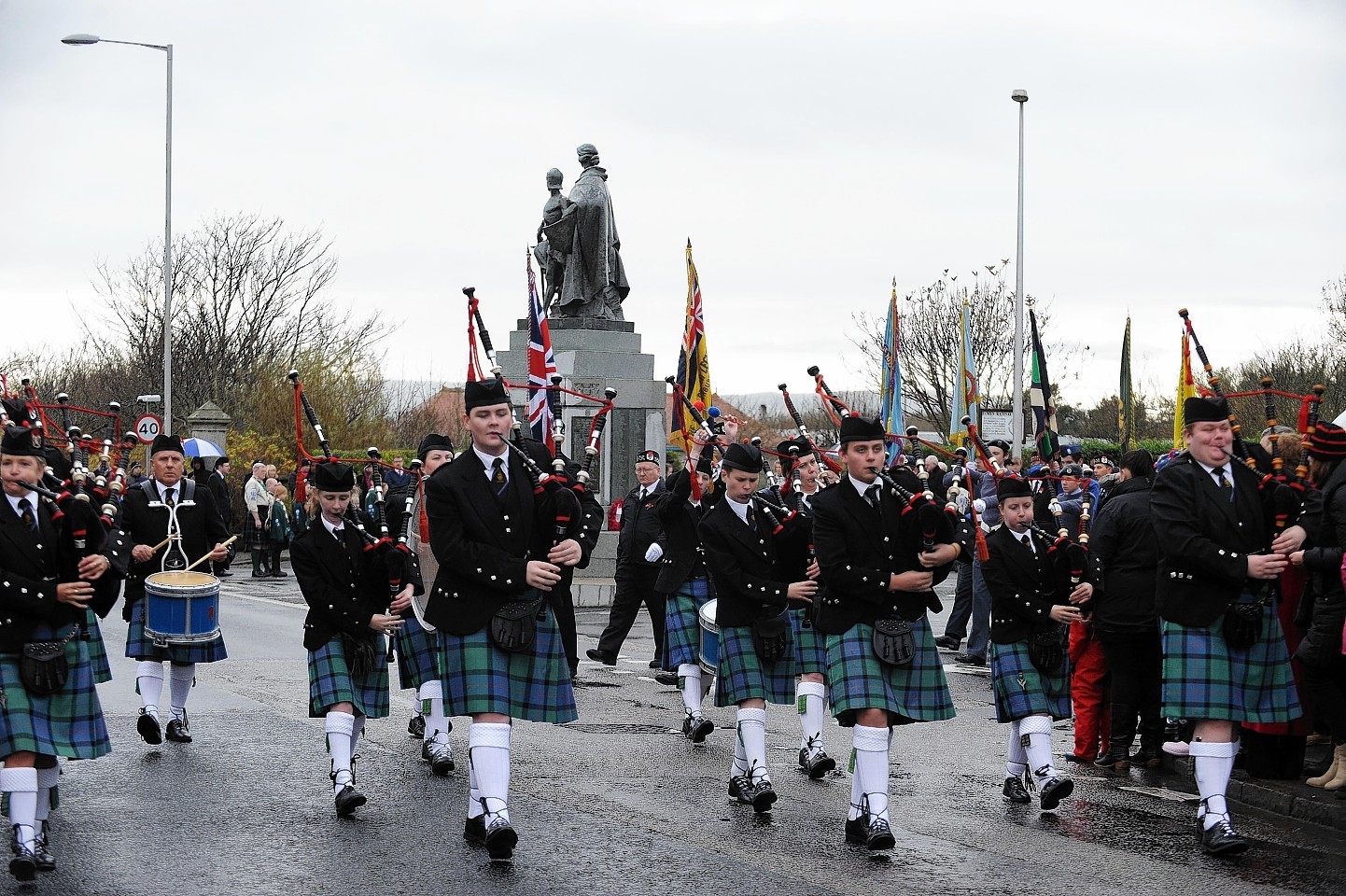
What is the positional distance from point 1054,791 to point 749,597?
1702 millimetres

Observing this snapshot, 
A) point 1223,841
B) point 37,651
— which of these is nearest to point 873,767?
point 1223,841

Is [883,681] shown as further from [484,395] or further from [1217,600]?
[484,395]

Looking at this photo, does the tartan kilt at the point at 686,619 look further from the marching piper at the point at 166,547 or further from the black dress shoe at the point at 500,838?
the black dress shoe at the point at 500,838

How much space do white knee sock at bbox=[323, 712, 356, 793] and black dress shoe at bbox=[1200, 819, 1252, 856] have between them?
3.83 metres

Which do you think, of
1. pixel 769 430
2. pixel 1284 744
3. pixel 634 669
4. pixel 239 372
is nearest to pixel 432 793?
pixel 1284 744

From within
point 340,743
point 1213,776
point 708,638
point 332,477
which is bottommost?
point 340,743

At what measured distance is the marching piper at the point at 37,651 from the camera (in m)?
6.22

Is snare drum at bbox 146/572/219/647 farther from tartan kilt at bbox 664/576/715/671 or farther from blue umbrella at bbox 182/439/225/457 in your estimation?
blue umbrella at bbox 182/439/225/457

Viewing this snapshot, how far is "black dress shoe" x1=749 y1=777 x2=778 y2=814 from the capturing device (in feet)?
24.0

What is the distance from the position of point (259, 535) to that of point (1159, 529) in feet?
69.8

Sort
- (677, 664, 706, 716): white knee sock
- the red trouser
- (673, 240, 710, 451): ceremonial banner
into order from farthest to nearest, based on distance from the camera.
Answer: (673, 240, 710, 451): ceremonial banner < (677, 664, 706, 716): white knee sock < the red trouser

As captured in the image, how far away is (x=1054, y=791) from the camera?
7273 millimetres

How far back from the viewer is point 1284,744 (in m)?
8.13

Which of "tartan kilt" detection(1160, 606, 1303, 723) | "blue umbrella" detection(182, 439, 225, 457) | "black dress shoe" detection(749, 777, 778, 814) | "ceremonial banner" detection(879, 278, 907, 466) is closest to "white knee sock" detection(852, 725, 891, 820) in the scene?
"black dress shoe" detection(749, 777, 778, 814)
